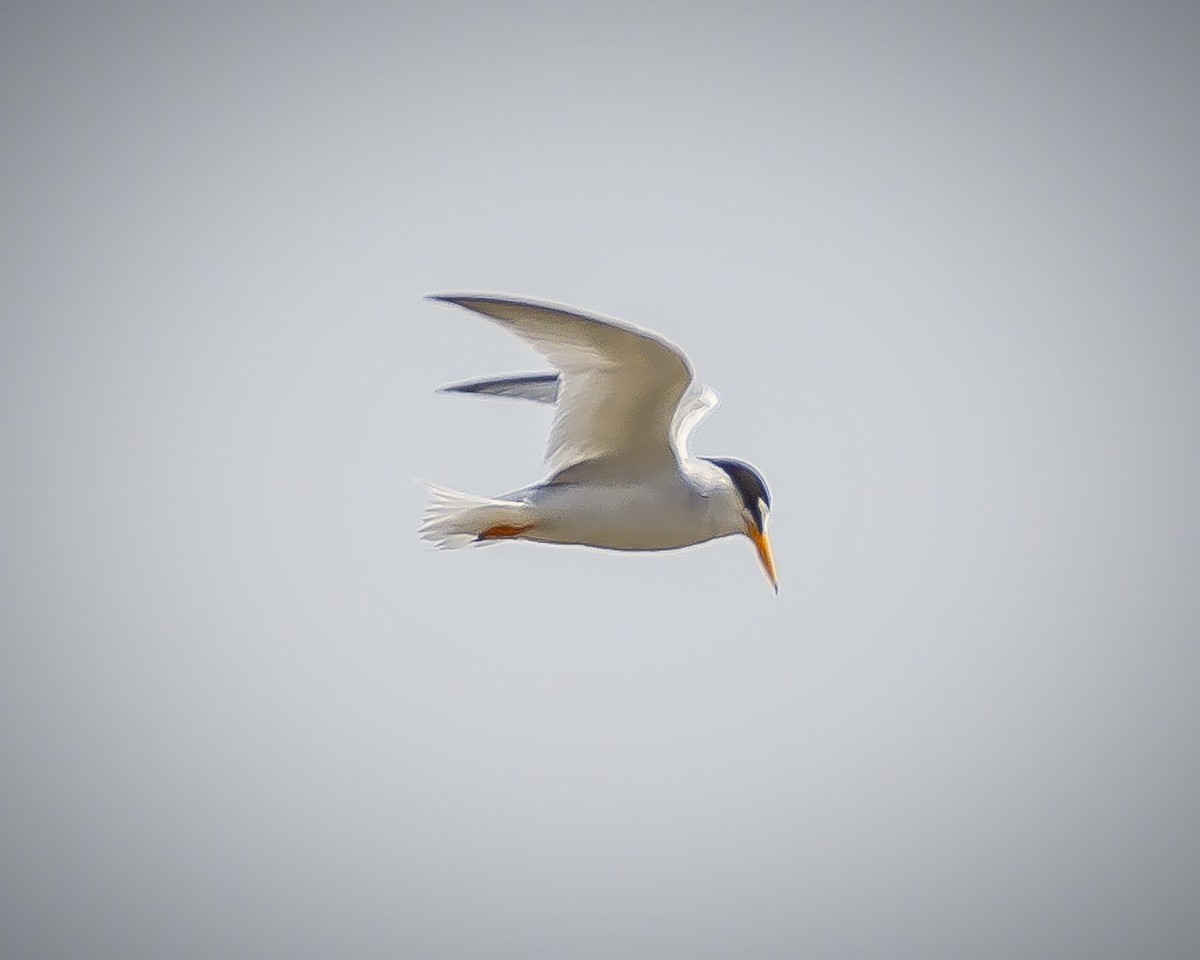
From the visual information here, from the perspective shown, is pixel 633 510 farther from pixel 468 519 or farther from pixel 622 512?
pixel 468 519

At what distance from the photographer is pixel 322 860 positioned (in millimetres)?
130125

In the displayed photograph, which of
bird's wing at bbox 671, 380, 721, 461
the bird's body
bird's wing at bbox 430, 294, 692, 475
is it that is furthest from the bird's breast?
bird's wing at bbox 671, 380, 721, 461

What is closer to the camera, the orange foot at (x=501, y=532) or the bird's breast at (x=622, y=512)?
the bird's breast at (x=622, y=512)

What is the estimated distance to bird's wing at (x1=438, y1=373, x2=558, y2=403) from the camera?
30.0 ft

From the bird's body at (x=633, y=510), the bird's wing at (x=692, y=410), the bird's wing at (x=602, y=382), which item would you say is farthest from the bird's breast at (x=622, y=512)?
the bird's wing at (x=692, y=410)

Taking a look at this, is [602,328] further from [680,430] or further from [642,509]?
[680,430]

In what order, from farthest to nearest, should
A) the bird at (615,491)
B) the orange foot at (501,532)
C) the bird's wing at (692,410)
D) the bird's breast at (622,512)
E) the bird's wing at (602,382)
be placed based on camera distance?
the bird's wing at (692,410) → the orange foot at (501,532) → the bird's breast at (622,512) → the bird at (615,491) → the bird's wing at (602,382)

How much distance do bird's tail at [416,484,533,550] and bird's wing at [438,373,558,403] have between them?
1.32 meters

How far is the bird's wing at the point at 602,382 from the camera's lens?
6.80 m

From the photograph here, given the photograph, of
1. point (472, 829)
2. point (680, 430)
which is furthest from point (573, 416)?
point (472, 829)

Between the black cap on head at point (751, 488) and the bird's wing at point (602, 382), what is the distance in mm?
393

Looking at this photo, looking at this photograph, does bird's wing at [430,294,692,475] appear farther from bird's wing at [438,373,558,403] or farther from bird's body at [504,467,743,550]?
bird's wing at [438,373,558,403]

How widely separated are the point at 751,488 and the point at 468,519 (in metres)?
1.36

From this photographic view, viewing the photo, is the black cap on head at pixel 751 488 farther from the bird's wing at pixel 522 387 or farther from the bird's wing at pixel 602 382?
the bird's wing at pixel 522 387
